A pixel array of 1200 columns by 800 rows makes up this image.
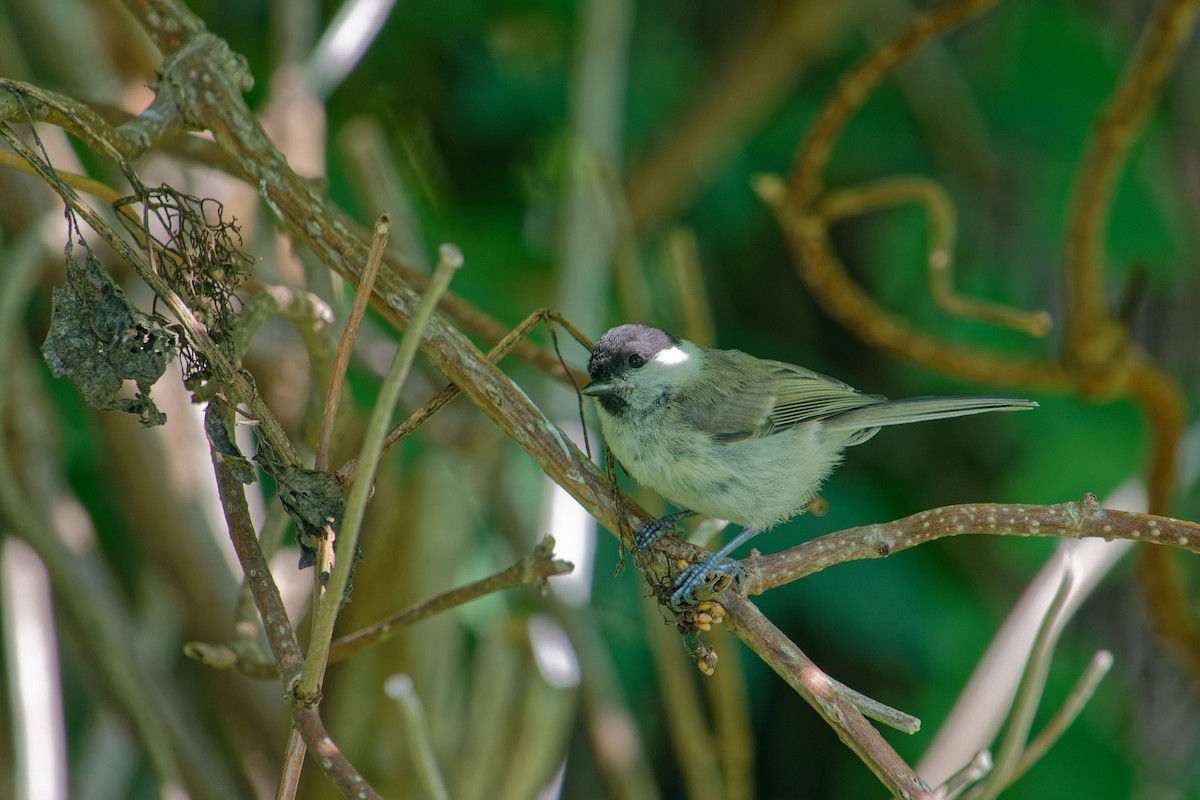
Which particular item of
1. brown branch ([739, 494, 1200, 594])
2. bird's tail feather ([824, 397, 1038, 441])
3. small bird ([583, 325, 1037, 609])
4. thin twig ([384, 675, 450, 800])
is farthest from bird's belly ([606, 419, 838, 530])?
thin twig ([384, 675, 450, 800])

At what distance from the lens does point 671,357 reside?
2.67 m

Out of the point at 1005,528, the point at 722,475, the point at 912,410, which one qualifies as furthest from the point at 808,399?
the point at 1005,528

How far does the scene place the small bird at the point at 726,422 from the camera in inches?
93.6

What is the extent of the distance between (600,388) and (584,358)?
98cm

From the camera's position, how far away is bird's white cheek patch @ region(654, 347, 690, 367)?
260cm

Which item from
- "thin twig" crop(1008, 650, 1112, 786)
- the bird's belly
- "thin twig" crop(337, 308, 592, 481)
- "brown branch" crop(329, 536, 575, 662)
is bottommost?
"thin twig" crop(1008, 650, 1112, 786)

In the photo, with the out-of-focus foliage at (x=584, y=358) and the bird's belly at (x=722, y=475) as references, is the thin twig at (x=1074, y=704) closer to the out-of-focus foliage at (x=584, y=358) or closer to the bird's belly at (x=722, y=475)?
the bird's belly at (x=722, y=475)

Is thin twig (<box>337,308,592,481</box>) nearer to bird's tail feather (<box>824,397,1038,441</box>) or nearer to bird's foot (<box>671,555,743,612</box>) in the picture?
bird's foot (<box>671,555,743,612</box>)

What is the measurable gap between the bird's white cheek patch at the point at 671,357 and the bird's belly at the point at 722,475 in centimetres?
24

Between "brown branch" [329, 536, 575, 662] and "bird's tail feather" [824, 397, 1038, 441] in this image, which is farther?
"bird's tail feather" [824, 397, 1038, 441]

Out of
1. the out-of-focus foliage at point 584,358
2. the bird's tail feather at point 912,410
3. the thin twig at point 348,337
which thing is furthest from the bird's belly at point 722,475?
the thin twig at point 348,337

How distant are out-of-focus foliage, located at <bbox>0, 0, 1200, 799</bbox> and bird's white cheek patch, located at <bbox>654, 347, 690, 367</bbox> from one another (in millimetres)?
493

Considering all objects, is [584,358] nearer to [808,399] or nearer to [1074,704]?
[808,399]

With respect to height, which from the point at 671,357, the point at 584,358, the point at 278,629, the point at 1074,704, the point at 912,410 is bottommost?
the point at 1074,704
